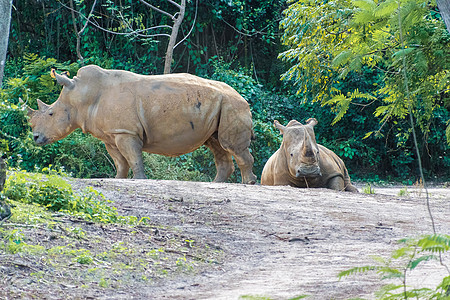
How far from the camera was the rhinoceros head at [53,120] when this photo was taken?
10.7 metres

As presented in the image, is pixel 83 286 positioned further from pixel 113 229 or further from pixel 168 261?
pixel 113 229

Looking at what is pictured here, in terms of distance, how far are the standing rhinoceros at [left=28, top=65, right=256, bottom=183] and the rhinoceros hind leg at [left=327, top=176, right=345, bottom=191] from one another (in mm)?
1543

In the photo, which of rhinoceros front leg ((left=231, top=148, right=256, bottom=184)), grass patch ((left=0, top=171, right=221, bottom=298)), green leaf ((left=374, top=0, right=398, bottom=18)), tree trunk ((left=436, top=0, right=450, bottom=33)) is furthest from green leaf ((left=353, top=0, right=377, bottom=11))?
rhinoceros front leg ((left=231, top=148, right=256, bottom=184))

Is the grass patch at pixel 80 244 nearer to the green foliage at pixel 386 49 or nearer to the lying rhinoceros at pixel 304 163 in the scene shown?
the green foliage at pixel 386 49

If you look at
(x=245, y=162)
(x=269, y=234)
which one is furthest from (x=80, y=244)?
(x=245, y=162)

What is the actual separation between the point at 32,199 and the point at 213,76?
10.4 m

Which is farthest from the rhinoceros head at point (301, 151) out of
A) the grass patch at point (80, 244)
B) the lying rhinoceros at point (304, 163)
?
the grass patch at point (80, 244)

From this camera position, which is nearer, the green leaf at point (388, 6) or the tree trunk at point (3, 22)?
the tree trunk at point (3, 22)

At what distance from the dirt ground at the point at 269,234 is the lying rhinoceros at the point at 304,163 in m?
0.60

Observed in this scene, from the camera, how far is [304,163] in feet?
32.2

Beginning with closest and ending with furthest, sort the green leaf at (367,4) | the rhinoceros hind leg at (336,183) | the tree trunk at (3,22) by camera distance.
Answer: the tree trunk at (3,22) → the green leaf at (367,4) → the rhinoceros hind leg at (336,183)

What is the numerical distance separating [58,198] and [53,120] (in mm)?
4696

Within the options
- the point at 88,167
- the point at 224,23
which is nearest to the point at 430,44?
the point at 88,167

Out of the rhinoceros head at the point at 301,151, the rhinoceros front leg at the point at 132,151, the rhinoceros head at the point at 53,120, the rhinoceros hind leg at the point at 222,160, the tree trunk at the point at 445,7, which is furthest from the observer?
the rhinoceros hind leg at the point at 222,160
